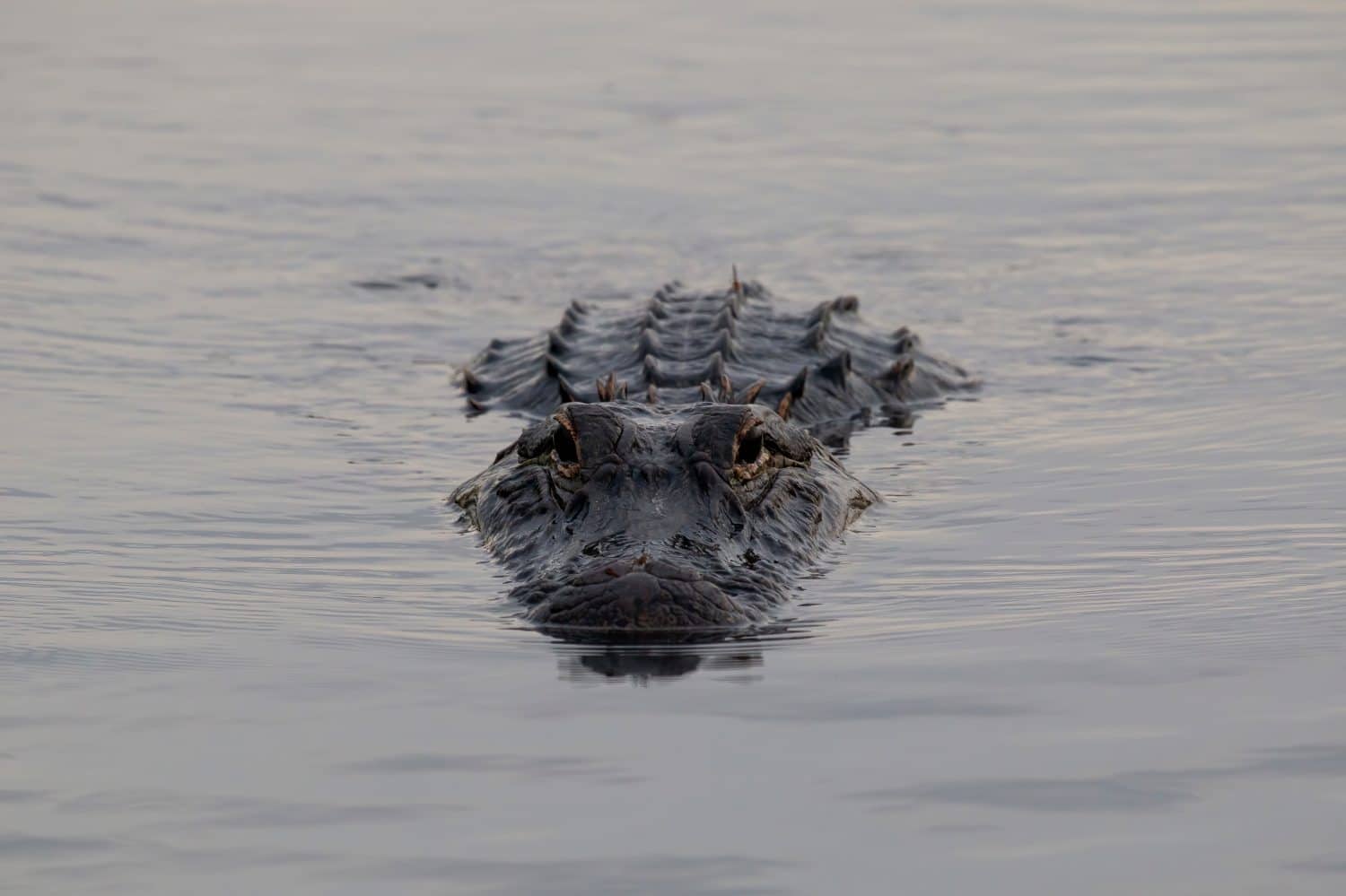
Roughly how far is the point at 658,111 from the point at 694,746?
47.0ft

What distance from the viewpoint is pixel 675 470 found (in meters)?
7.54

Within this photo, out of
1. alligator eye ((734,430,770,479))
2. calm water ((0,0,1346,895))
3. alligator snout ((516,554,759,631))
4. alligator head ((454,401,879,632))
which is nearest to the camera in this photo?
calm water ((0,0,1346,895))

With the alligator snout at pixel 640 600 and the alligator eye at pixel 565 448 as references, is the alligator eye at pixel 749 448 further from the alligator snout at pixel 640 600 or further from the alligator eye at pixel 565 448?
the alligator snout at pixel 640 600

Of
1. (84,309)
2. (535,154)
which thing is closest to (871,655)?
(84,309)

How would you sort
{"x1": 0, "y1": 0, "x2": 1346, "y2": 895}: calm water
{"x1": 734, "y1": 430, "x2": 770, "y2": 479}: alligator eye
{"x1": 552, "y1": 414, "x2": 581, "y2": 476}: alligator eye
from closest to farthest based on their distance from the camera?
{"x1": 0, "y1": 0, "x2": 1346, "y2": 895}: calm water < {"x1": 552, "y1": 414, "x2": 581, "y2": 476}: alligator eye < {"x1": 734, "y1": 430, "x2": 770, "y2": 479}: alligator eye

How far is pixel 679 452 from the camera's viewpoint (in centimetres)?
763

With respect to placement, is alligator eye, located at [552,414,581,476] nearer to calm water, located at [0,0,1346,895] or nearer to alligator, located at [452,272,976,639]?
alligator, located at [452,272,976,639]

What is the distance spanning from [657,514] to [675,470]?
34 cm

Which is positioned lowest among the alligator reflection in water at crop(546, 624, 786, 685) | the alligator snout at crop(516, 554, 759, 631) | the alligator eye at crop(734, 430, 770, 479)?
the alligator reflection in water at crop(546, 624, 786, 685)

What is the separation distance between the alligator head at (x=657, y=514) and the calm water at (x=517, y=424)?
0.21 meters

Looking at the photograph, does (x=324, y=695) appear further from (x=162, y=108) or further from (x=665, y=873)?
(x=162, y=108)

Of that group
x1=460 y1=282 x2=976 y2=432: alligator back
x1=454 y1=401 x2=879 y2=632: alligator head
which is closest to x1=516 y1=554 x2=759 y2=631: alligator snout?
x1=454 y1=401 x2=879 y2=632: alligator head

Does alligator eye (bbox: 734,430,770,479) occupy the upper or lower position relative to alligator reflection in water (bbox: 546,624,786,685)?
upper

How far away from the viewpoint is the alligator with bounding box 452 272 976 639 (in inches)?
263
